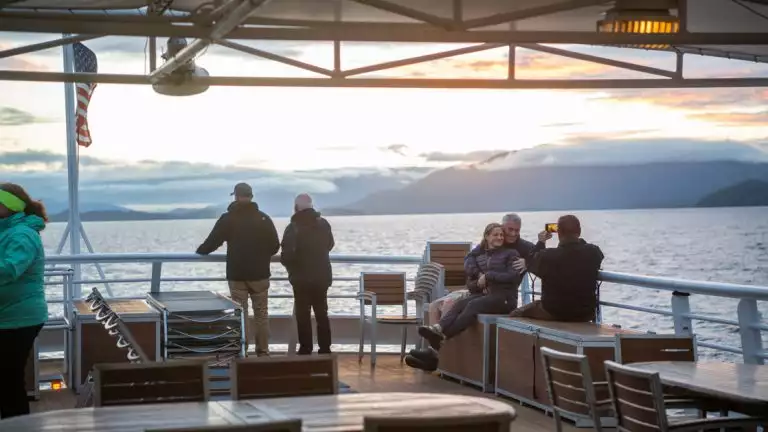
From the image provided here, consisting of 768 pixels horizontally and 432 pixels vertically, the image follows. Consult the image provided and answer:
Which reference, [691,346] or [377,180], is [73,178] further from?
[377,180]

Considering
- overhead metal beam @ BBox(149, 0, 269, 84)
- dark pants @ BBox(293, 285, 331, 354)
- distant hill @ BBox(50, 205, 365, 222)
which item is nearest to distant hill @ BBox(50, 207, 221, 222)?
distant hill @ BBox(50, 205, 365, 222)

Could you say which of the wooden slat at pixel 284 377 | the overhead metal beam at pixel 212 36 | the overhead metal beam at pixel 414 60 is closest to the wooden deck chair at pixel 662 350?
the wooden slat at pixel 284 377

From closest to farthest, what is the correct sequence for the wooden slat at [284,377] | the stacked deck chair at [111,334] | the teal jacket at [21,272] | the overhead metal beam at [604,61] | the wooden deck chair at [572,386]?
the wooden slat at [284,377], the wooden deck chair at [572,386], the teal jacket at [21,272], the stacked deck chair at [111,334], the overhead metal beam at [604,61]

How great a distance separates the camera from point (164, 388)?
5.20m

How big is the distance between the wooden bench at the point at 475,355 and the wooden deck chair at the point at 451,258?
115cm

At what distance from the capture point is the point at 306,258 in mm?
10883

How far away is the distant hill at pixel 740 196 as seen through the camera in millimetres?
41375

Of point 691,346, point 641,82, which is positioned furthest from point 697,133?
point 691,346

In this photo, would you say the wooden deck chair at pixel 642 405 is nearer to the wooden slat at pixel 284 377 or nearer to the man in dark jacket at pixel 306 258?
the wooden slat at pixel 284 377

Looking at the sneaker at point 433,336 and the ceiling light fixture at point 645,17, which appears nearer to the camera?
the ceiling light fixture at point 645,17

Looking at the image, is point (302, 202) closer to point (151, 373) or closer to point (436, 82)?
point (436, 82)

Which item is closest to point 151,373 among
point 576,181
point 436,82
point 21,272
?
point 21,272

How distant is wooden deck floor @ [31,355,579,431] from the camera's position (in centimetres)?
845

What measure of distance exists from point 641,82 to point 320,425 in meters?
6.08
